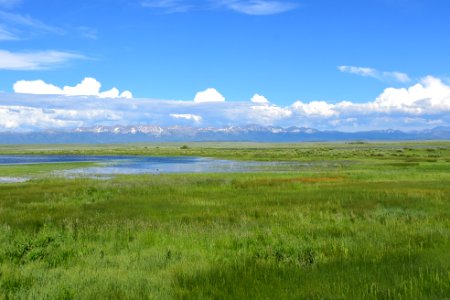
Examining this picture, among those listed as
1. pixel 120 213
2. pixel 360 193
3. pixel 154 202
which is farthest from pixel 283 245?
pixel 360 193

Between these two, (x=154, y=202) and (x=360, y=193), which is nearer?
(x=154, y=202)

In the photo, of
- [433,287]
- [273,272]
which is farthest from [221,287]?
[433,287]

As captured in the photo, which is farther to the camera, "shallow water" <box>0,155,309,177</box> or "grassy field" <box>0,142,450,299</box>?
"shallow water" <box>0,155,309,177</box>

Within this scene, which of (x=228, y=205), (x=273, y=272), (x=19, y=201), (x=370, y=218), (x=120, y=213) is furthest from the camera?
(x=19, y=201)

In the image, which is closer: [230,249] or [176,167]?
[230,249]

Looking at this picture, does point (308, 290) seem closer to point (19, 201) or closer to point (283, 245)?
point (283, 245)

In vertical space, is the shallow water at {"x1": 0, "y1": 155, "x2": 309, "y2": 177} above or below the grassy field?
below

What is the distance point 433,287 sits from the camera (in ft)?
28.3

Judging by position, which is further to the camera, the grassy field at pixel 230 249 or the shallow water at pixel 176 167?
the shallow water at pixel 176 167

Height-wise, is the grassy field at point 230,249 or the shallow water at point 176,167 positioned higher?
the grassy field at point 230,249

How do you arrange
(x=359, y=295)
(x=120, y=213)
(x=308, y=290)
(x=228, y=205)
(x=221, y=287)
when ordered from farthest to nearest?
(x=228, y=205) < (x=120, y=213) < (x=221, y=287) < (x=308, y=290) < (x=359, y=295)

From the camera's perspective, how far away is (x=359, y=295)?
831 cm

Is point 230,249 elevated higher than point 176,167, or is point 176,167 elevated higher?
point 230,249

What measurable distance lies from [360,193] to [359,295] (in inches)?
894
